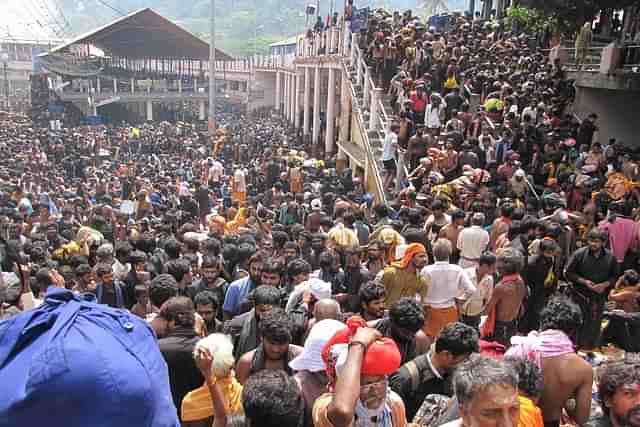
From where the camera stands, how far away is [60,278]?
5.39 m

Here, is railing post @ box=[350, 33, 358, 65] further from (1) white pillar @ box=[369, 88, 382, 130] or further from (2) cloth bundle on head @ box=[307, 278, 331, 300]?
(2) cloth bundle on head @ box=[307, 278, 331, 300]

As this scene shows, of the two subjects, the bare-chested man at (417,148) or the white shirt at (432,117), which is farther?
the white shirt at (432,117)

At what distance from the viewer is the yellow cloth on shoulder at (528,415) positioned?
2.33 meters

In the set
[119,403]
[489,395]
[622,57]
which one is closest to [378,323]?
[489,395]

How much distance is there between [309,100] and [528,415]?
2940cm

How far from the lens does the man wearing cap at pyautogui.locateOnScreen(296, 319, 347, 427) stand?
2.65 m

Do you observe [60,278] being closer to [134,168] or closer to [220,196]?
[220,196]

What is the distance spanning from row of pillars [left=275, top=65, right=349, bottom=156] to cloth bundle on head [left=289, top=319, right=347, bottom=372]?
1622cm

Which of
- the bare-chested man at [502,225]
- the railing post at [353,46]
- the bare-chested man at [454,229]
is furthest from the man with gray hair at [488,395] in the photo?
the railing post at [353,46]

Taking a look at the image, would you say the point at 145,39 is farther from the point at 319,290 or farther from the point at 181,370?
the point at 181,370

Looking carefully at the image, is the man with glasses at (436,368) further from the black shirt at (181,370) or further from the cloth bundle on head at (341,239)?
the cloth bundle on head at (341,239)

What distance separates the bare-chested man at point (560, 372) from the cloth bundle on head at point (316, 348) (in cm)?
111

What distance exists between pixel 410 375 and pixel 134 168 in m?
16.7

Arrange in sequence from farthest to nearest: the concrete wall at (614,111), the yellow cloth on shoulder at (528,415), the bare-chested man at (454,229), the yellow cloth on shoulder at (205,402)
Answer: the concrete wall at (614,111) < the bare-chested man at (454,229) < the yellow cloth on shoulder at (205,402) < the yellow cloth on shoulder at (528,415)
